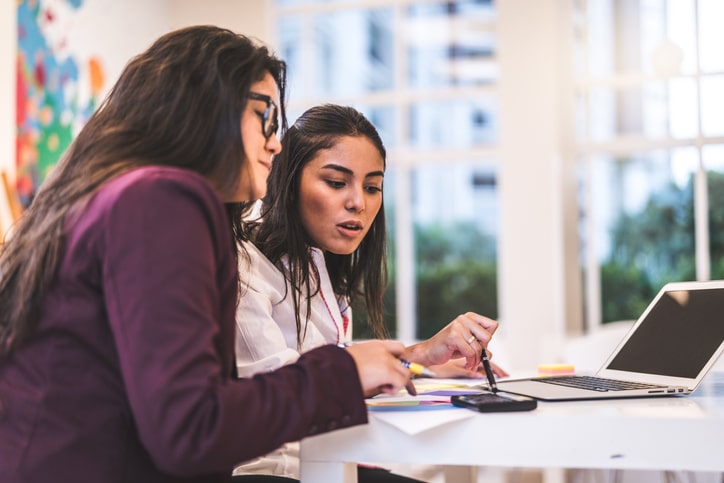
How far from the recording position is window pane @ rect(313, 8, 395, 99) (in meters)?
5.39

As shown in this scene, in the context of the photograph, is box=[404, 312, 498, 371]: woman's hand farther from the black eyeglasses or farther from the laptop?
the black eyeglasses

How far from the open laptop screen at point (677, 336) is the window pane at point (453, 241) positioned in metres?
3.54

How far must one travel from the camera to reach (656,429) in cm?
103

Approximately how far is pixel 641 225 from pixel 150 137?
419cm

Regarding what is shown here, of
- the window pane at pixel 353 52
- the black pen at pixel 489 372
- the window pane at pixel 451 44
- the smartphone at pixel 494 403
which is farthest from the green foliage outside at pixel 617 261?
the smartphone at pixel 494 403

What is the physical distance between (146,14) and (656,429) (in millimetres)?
4919

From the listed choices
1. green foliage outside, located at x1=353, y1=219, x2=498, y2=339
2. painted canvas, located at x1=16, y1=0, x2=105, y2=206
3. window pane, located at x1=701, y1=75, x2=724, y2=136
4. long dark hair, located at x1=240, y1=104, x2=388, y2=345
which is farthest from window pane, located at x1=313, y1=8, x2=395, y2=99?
long dark hair, located at x1=240, y1=104, x2=388, y2=345

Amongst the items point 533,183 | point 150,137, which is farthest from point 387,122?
point 150,137

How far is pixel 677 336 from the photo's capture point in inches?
56.0

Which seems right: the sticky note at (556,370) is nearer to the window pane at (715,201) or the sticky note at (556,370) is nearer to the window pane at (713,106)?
the window pane at (715,201)

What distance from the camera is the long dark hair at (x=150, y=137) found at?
0.97 meters

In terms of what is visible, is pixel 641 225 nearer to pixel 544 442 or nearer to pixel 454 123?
pixel 454 123

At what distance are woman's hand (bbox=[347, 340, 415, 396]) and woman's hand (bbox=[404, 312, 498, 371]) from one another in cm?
39

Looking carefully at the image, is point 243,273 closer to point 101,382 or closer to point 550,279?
point 101,382
